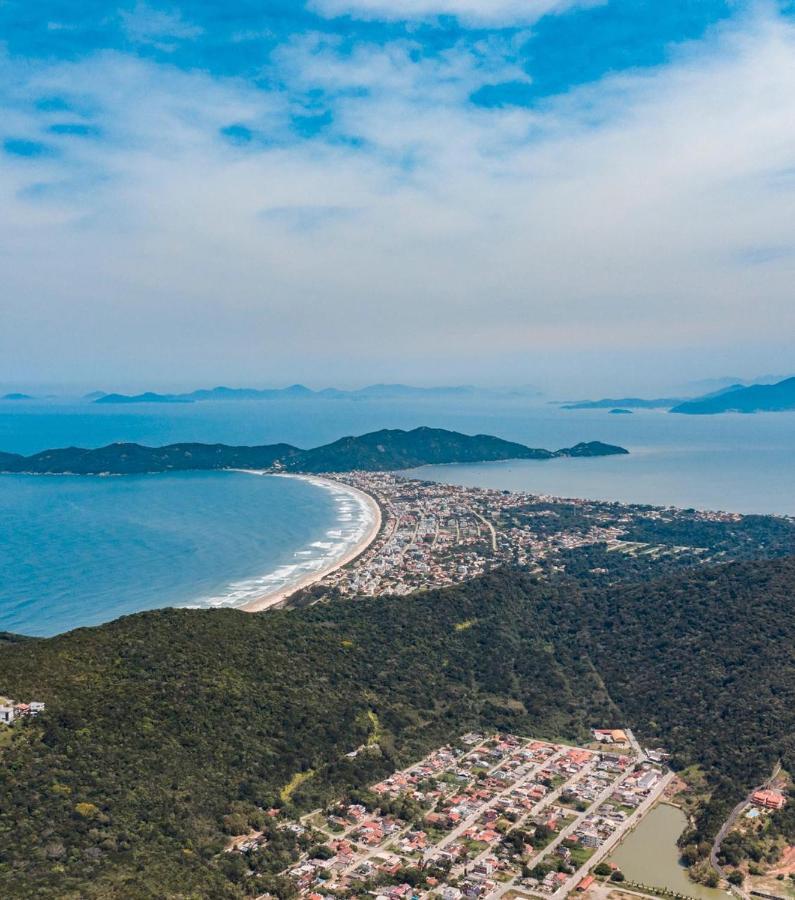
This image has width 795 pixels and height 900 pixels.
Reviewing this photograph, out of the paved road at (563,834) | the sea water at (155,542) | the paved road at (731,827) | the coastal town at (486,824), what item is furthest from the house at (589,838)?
the sea water at (155,542)

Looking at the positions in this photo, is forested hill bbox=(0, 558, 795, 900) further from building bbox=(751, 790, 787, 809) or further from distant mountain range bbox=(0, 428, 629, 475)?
distant mountain range bbox=(0, 428, 629, 475)

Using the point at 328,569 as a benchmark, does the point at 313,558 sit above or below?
above

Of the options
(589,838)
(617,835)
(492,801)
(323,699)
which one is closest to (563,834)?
(589,838)

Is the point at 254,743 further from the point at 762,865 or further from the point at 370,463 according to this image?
the point at 370,463

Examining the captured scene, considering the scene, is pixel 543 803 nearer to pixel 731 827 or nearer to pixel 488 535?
pixel 731 827

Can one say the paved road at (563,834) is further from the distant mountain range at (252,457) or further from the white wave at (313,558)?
the distant mountain range at (252,457)

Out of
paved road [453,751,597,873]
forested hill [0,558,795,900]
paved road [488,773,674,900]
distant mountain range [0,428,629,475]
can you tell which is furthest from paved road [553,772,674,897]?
distant mountain range [0,428,629,475]

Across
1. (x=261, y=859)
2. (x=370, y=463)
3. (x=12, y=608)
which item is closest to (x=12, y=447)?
(x=370, y=463)
